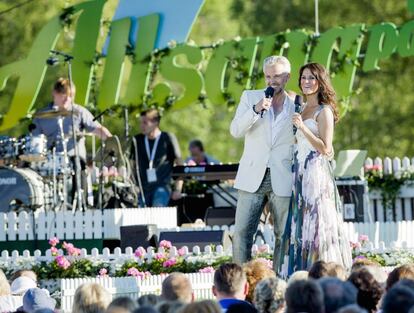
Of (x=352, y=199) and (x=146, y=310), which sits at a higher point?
(x=352, y=199)

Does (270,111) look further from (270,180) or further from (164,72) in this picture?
(164,72)

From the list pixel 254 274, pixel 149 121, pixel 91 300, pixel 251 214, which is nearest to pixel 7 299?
pixel 254 274

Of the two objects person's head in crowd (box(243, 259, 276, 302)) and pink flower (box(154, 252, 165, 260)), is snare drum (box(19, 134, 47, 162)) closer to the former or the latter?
pink flower (box(154, 252, 165, 260))

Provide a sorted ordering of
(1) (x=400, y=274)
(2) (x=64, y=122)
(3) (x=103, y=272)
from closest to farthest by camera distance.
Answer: (1) (x=400, y=274) → (3) (x=103, y=272) → (2) (x=64, y=122)

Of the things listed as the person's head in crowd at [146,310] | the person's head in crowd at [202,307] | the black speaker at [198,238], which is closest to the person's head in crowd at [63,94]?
the black speaker at [198,238]

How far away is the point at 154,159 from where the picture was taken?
2206 centimetres

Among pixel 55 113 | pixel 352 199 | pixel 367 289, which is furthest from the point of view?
pixel 352 199

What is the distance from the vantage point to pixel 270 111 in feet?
44.8

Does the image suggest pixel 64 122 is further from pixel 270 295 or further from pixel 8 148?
pixel 270 295

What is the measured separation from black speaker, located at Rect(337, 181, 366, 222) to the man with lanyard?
231cm

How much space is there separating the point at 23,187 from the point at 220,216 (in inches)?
103

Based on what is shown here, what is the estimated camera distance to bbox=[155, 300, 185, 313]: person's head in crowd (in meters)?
9.82

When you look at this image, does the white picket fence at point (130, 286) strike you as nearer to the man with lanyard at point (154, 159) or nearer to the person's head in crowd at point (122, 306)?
the person's head in crowd at point (122, 306)

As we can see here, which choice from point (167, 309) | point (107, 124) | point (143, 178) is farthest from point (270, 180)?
point (107, 124)
